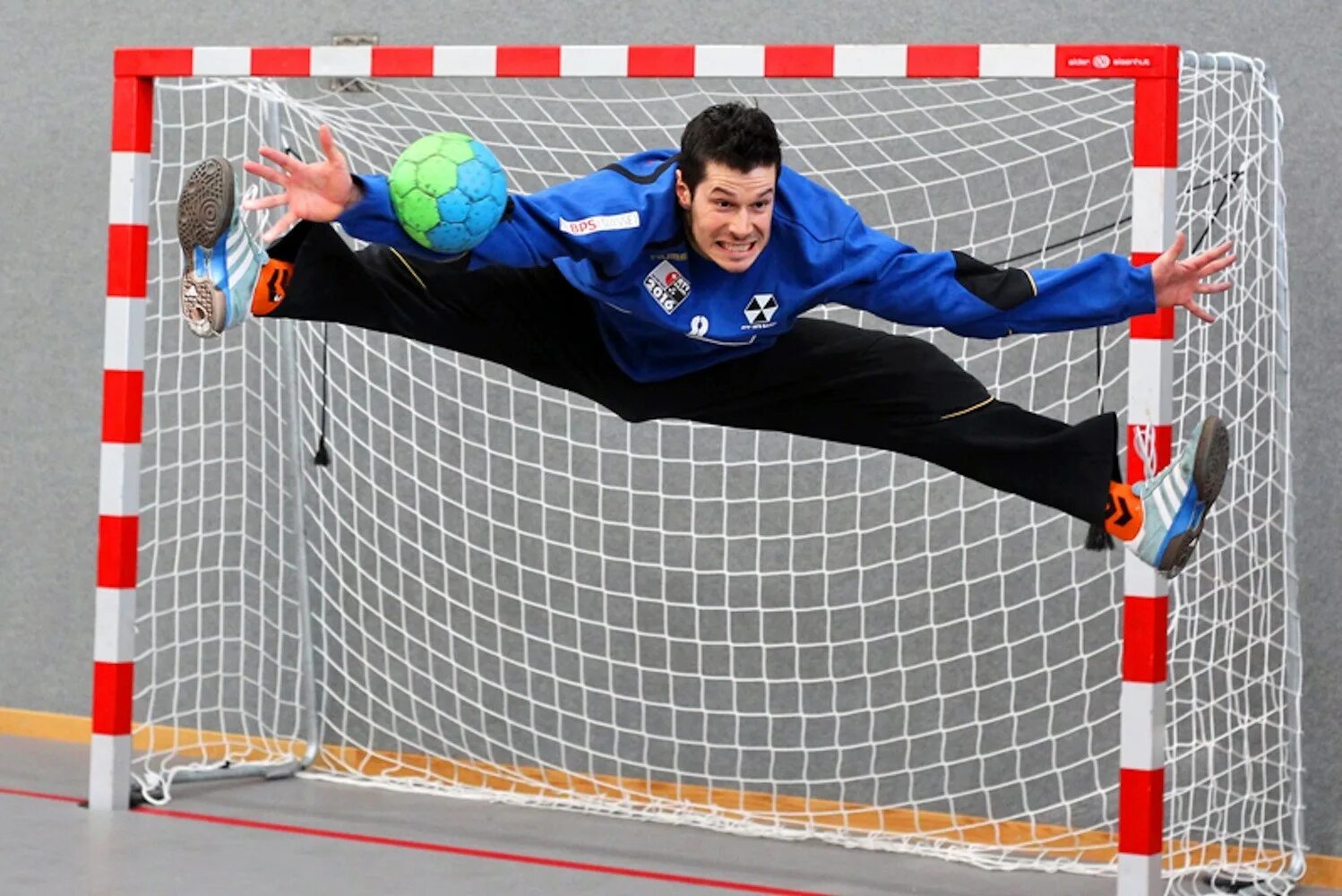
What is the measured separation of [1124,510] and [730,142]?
3.72ft

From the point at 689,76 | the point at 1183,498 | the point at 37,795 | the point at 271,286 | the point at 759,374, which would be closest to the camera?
the point at 271,286

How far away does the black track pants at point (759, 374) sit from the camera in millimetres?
3920

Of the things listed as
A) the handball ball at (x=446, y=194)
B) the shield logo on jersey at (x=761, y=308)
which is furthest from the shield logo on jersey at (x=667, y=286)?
the handball ball at (x=446, y=194)

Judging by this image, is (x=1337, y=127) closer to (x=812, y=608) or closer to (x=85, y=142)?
(x=812, y=608)

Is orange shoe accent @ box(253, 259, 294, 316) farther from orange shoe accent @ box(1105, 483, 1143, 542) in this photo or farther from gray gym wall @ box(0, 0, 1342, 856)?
gray gym wall @ box(0, 0, 1342, 856)

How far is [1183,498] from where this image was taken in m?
3.91

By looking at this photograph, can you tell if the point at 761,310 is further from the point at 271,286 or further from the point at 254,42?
the point at 254,42

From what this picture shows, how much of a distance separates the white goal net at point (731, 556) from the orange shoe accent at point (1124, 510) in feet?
1.94

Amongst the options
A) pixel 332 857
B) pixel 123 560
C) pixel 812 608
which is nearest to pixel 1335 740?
A: pixel 812 608

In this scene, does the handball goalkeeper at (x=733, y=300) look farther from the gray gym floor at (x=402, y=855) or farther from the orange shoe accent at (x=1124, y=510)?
the gray gym floor at (x=402, y=855)

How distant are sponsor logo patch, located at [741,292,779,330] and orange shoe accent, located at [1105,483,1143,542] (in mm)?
793

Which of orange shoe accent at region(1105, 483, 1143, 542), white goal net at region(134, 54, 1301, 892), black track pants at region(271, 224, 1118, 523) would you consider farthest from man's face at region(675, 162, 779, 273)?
white goal net at region(134, 54, 1301, 892)

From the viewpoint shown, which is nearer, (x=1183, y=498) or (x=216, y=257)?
(x=216, y=257)

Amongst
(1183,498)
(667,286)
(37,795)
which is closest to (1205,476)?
(1183,498)
